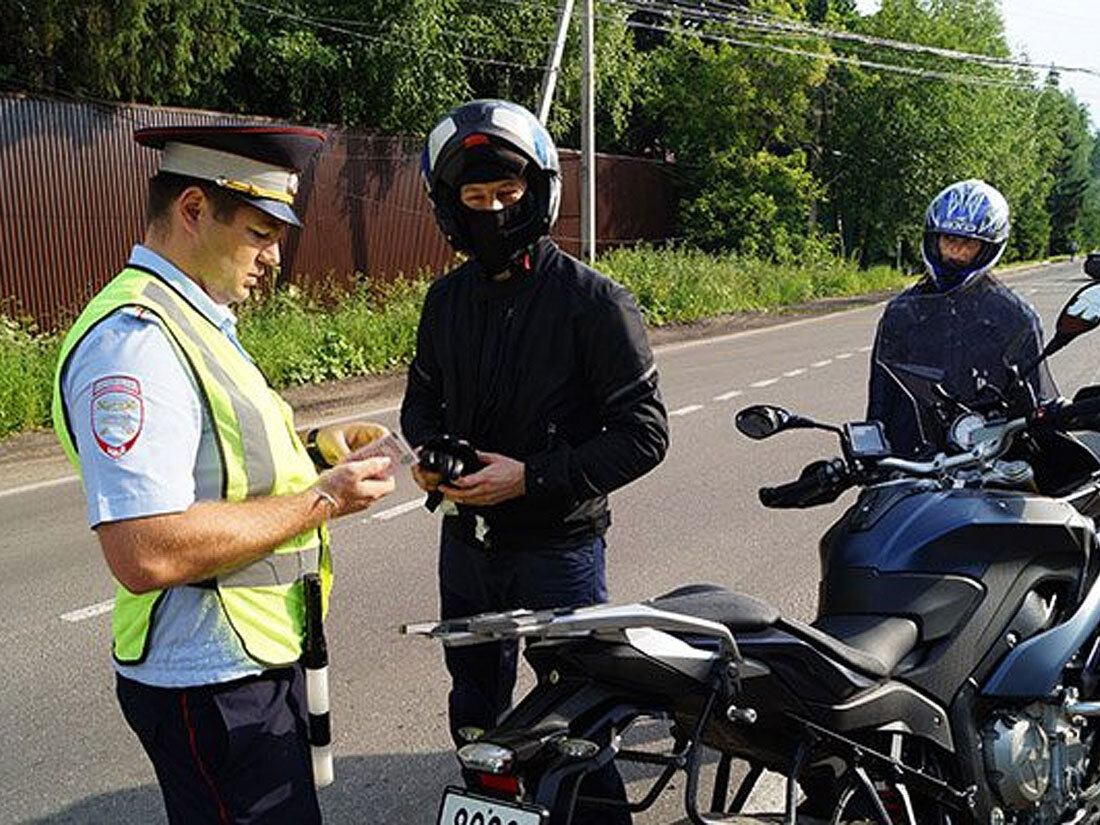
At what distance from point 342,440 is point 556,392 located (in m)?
0.62

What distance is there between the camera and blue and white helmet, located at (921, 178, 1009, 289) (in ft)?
12.5

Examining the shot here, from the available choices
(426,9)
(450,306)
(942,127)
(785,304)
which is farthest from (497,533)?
(942,127)

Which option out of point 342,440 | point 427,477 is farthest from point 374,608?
point 342,440

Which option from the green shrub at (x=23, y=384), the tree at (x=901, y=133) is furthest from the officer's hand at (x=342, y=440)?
the tree at (x=901, y=133)

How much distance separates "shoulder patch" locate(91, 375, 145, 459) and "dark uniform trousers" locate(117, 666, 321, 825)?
0.50 metres

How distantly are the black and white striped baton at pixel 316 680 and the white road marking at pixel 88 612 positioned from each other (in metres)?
3.65

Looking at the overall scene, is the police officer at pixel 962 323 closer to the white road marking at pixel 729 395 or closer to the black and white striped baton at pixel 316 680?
the black and white striped baton at pixel 316 680

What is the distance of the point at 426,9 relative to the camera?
830 inches

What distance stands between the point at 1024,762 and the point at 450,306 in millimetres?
1896

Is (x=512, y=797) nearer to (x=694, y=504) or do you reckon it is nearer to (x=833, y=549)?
(x=833, y=549)

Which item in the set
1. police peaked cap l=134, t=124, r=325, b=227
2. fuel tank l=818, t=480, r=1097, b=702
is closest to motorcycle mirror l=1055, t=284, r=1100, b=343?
fuel tank l=818, t=480, r=1097, b=702

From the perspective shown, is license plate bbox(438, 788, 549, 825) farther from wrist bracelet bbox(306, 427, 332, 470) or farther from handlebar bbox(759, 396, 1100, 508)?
handlebar bbox(759, 396, 1100, 508)

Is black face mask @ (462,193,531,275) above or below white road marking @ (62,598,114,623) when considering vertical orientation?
above

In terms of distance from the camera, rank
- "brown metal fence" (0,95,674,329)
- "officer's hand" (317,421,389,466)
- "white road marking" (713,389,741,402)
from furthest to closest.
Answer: "brown metal fence" (0,95,674,329) < "white road marking" (713,389,741,402) < "officer's hand" (317,421,389,466)
